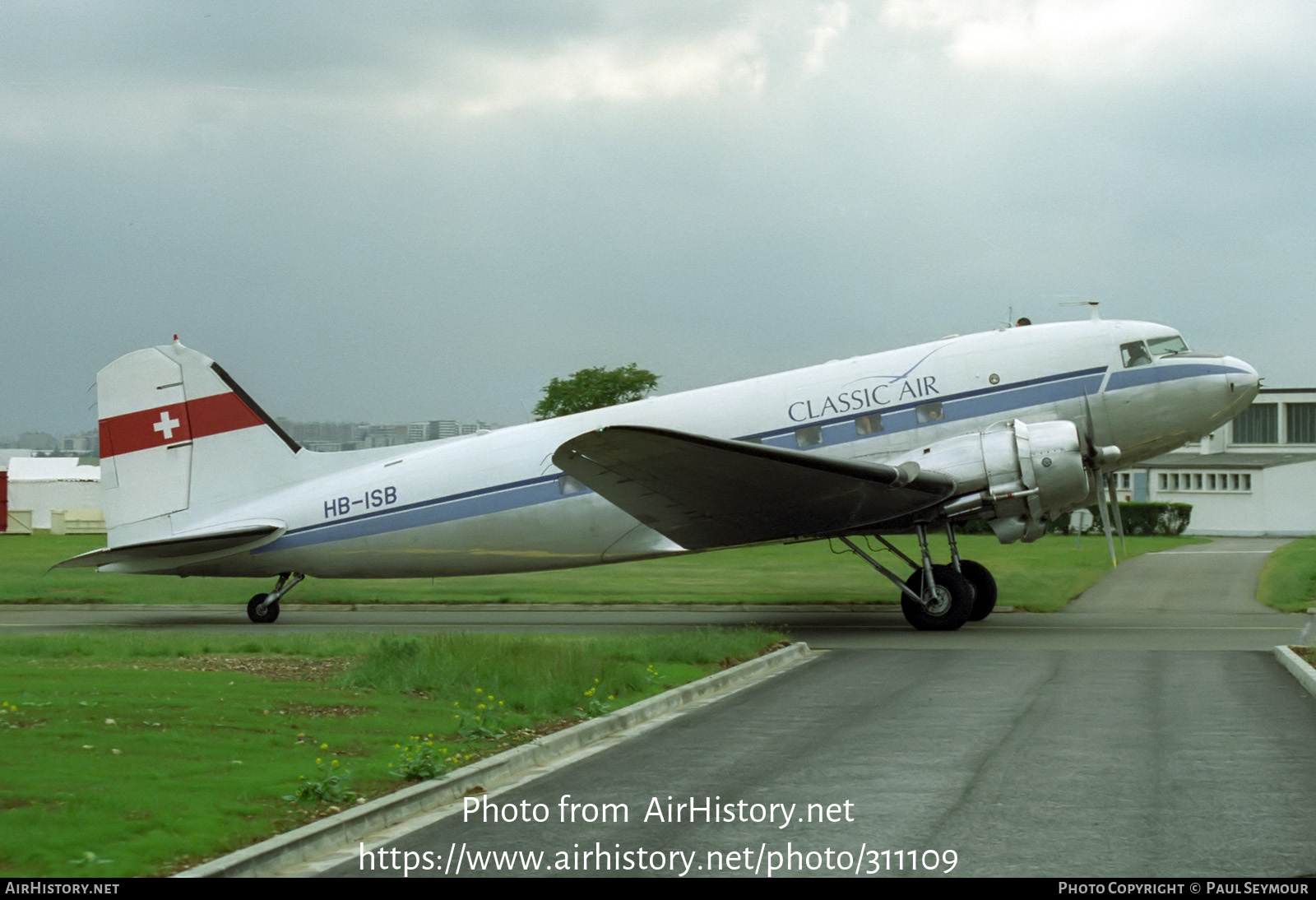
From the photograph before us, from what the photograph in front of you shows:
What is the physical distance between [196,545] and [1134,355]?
51.2 ft

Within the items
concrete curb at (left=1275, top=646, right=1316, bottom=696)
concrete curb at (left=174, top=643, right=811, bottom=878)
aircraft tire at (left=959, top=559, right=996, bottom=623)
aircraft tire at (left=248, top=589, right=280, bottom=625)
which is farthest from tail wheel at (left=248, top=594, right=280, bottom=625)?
concrete curb at (left=1275, top=646, right=1316, bottom=696)

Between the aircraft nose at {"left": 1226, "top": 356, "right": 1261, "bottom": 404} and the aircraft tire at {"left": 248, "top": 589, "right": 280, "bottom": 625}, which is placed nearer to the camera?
the aircraft nose at {"left": 1226, "top": 356, "right": 1261, "bottom": 404}

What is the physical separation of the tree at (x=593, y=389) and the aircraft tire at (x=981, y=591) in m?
54.6

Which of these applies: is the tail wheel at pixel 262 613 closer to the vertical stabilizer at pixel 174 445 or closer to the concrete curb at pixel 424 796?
the vertical stabilizer at pixel 174 445

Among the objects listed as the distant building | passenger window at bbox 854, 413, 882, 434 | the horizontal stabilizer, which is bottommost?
the horizontal stabilizer

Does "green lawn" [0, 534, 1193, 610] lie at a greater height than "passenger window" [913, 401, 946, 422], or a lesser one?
lesser

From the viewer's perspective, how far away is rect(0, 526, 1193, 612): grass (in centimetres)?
2694

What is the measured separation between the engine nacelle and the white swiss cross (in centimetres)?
1285

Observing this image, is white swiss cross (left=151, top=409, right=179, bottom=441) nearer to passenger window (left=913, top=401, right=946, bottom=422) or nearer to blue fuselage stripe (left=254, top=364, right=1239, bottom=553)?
blue fuselage stripe (left=254, top=364, right=1239, bottom=553)

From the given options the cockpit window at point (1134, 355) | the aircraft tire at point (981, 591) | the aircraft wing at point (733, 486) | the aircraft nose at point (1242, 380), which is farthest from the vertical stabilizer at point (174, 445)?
the aircraft nose at point (1242, 380)

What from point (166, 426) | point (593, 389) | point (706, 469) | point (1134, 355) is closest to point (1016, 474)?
point (1134, 355)

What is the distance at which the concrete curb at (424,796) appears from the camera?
6566 millimetres

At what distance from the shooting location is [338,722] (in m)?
10.6
